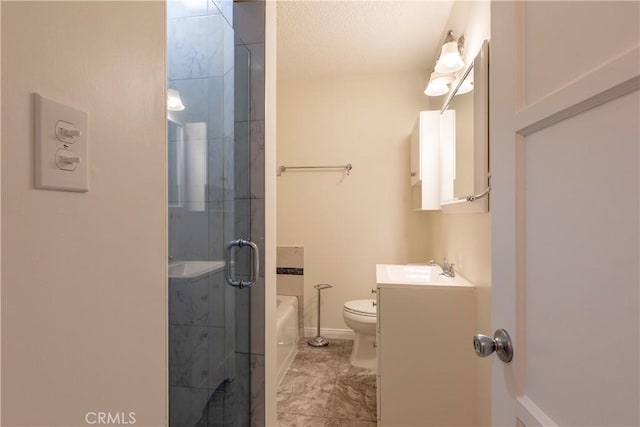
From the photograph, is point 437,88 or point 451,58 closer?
point 451,58

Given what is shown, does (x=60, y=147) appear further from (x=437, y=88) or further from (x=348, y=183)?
(x=348, y=183)

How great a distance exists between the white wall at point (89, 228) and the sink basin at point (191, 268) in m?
0.59

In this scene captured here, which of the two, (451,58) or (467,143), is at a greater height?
(451,58)

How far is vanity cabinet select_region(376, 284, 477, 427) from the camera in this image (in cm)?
157

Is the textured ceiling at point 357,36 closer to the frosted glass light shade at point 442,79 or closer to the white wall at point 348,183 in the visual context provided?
the white wall at point 348,183

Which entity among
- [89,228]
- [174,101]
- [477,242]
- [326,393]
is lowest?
[326,393]

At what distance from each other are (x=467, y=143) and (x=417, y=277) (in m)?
0.83

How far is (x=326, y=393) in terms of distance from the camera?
6.64 ft

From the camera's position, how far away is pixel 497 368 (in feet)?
2.40

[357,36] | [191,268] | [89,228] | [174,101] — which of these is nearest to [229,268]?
[191,268]

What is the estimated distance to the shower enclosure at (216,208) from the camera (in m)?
1.24

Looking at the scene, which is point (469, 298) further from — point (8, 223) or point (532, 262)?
point (8, 223)

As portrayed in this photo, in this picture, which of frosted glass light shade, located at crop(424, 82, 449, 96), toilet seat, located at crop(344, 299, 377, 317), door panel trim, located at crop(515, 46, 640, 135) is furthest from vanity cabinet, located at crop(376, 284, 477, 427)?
frosted glass light shade, located at crop(424, 82, 449, 96)

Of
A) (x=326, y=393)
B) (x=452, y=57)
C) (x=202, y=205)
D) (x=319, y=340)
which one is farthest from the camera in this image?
(x=319, y=340)
